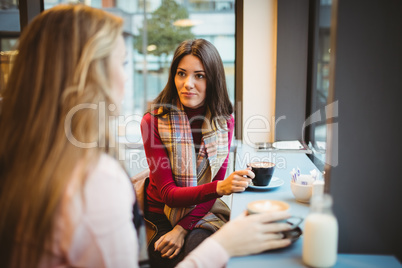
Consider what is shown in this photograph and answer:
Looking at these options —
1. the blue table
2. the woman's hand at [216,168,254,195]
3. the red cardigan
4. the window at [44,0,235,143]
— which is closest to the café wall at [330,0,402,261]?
the blue table

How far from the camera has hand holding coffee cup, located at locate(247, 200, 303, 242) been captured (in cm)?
Result: 81

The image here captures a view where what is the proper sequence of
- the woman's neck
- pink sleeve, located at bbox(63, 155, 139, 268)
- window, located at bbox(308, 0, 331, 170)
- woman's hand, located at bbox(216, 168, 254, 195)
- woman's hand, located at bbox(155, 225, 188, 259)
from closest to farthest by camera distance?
pink sleeve, located at bbox(63, 155, 139, 268), woman's hand, located at bbox(216, 168, 254, 195), woman's hand, located at bbox(155, 225, 188, 259), the woman's neck, window, located at bbox(308, 0, 331, 170)

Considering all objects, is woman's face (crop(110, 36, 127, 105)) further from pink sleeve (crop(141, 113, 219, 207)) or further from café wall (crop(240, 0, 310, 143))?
café wall (crop(240, 0, 310, 143))

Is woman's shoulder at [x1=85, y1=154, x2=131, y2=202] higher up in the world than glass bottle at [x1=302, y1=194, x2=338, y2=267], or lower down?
higher up

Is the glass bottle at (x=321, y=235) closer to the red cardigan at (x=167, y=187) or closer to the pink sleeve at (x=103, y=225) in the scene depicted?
the pink sleeve at (x=103, y=225)

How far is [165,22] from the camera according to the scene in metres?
3.75

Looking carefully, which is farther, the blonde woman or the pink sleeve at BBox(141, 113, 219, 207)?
the pink sleeve at BBox(141, 113, 219, 207)

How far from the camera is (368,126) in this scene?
2.46 feet

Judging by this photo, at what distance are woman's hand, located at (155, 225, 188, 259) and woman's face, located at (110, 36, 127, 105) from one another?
718 mm

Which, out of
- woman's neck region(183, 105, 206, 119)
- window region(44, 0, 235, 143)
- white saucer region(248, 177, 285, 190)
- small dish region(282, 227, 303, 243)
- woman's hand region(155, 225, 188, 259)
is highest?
window region(44, 0, 235, 143)

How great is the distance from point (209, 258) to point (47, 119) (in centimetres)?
44

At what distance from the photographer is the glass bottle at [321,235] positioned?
26.8 inches

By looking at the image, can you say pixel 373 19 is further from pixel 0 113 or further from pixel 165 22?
pixel 165 22

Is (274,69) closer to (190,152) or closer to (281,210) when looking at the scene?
(190,152)
